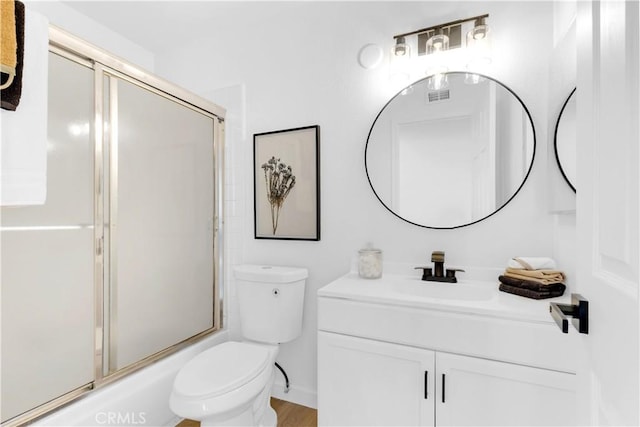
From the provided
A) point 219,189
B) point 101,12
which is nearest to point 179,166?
point 219,189

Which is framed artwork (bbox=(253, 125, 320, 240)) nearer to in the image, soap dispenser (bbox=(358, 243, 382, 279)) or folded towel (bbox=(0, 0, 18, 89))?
soap dispenser (bbox=(358, 243, 382, 279))

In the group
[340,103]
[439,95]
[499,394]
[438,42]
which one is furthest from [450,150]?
[499,394]

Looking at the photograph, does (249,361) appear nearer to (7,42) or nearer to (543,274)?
(543,274)

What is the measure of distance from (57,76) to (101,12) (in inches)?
41.0

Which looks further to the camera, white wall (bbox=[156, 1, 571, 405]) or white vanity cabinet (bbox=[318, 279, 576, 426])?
white wall (bbox=[156, 1, 571, 405])

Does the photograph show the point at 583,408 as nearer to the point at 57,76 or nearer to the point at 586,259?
the point at 586,259

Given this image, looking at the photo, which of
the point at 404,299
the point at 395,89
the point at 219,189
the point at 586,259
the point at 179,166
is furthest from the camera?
the point at 219,189

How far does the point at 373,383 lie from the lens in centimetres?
135

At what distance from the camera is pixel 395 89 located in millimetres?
1745

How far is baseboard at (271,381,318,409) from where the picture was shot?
1.92 meters

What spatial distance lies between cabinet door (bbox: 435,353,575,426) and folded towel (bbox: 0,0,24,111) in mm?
1697

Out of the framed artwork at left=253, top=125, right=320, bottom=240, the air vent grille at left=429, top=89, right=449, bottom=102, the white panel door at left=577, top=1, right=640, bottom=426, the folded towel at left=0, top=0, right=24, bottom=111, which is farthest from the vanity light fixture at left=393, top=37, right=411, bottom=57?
the folded towel at left=0, top=0, right=24, bottom=111

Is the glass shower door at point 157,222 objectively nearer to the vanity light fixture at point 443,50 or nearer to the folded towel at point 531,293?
the vanity light fixture at point 443,50

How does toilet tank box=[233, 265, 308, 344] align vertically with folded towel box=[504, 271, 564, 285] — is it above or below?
below
